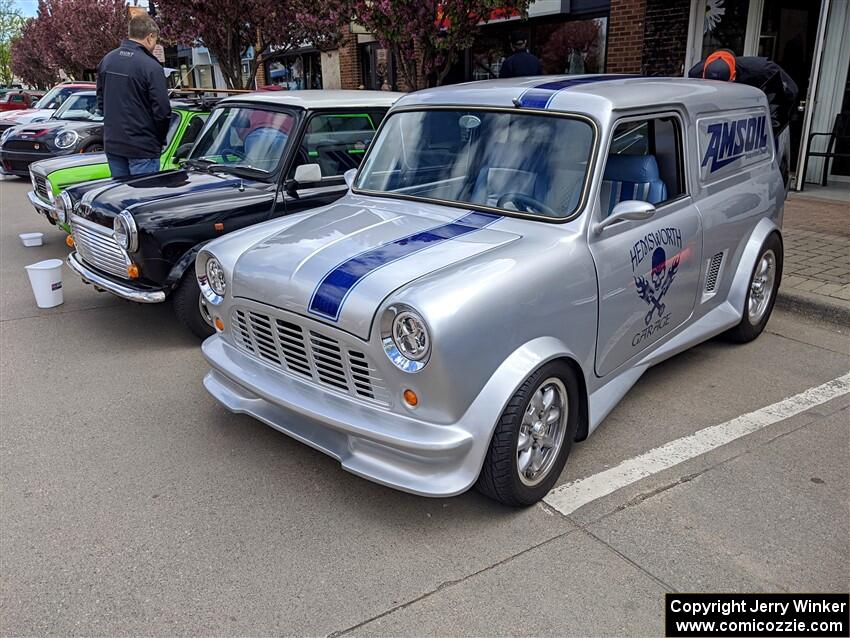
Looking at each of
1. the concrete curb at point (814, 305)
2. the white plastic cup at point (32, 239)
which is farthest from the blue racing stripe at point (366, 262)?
the white plastic cup at point (32, 239)

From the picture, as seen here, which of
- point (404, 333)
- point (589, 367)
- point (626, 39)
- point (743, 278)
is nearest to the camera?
point (404, 333)

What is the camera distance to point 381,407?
2848 millimetres

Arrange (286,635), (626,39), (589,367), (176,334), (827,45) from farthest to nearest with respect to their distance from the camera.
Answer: (626,39) → (827,45) → (176,334) → (589,367) → (286,635)

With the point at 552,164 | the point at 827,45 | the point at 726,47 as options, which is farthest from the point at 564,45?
the point at 552,164

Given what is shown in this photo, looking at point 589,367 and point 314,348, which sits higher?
point 314,348

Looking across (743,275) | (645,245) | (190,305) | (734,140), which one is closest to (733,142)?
(734,140)

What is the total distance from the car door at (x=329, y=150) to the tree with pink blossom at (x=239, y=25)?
17.7ft

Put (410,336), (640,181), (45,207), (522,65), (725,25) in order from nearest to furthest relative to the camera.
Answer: (410,336), (640,181), (45,207), (522,65), (725,25)

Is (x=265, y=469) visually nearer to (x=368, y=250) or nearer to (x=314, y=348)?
(x=314, y=348)

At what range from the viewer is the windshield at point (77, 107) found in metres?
11.4

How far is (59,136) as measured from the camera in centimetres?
1062

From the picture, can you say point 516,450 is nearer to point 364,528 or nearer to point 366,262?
point 364,528

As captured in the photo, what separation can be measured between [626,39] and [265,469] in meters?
9.27

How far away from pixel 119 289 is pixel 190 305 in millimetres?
519
